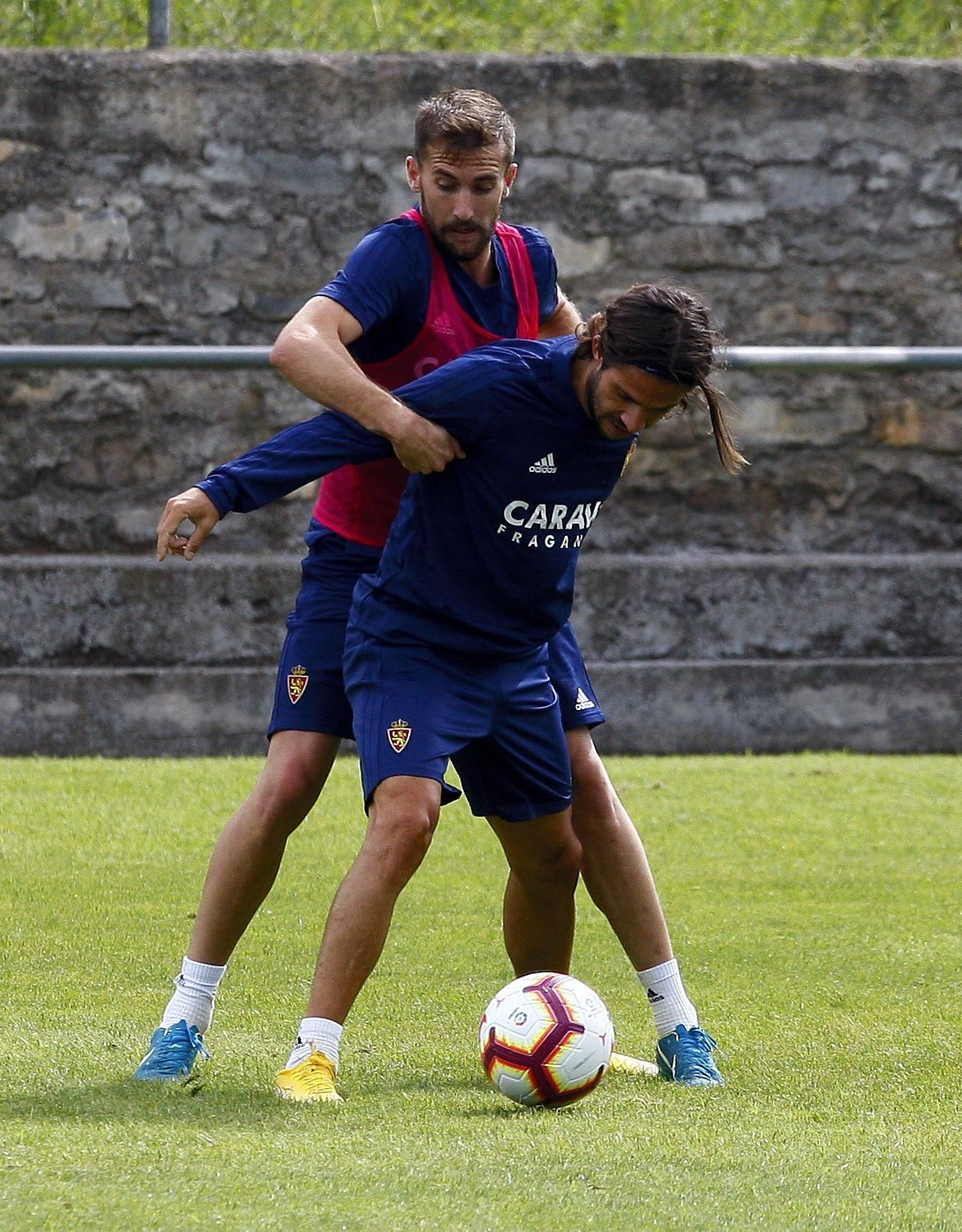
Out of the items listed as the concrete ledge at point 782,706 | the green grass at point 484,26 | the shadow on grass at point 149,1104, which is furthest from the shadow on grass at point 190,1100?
the green grass at point 484,26

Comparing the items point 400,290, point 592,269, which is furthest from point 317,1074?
point 592,269

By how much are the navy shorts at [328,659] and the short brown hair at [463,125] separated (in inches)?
34.7

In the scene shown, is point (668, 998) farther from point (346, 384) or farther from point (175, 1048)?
point (346, 384)

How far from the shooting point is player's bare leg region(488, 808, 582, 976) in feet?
12.2

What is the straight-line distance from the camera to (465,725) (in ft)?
11.5

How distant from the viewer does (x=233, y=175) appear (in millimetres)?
8125

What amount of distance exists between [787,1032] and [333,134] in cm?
542

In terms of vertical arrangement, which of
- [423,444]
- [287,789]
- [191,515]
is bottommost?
[287,789]

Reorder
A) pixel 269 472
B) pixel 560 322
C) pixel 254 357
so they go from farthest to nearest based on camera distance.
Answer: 1. pixel 254 357
2. pixel 560 322
3. pixel 269 472

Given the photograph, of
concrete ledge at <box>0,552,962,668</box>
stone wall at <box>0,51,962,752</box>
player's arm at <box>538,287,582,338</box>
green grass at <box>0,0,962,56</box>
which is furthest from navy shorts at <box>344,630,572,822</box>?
green grass at <box>0,0,962,56</box>

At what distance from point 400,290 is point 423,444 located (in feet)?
1.74

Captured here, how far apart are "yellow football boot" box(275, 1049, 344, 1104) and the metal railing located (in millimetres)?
4536

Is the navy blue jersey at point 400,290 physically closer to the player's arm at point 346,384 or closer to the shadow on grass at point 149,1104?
the player's arm at point 346,384

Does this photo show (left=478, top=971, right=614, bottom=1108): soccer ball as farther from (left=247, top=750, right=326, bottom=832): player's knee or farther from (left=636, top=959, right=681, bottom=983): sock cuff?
(left=247, top=750, right=326, bottom=832): player's knee
